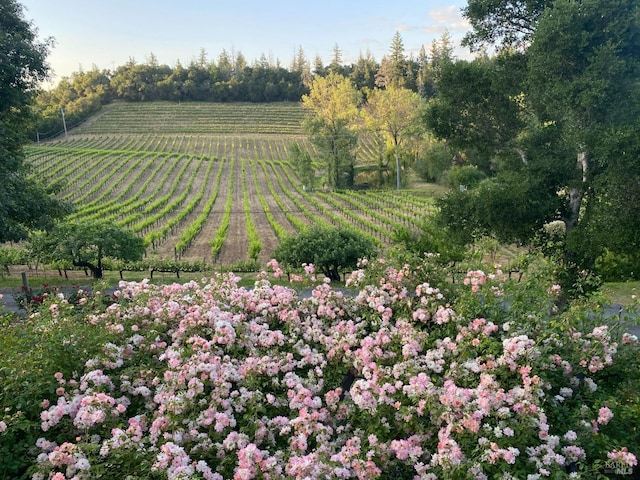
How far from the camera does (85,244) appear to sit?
1564 centimetres

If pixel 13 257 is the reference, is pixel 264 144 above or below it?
above

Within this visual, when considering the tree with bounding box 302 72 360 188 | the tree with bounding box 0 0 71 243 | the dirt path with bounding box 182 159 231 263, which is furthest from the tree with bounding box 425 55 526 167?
the tree with bounding box 302 72 360 188

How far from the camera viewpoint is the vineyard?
84.4 ft

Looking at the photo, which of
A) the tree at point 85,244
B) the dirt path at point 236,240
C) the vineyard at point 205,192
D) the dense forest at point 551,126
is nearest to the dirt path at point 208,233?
the vineyard at point 205,192

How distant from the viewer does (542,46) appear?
9.13 metres

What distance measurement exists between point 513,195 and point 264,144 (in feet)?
196

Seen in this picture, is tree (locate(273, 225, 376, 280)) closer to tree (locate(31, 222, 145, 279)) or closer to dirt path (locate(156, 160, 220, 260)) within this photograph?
tree (locate(31, 222, 145, 279))

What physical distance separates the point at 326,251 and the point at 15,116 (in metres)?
10.4

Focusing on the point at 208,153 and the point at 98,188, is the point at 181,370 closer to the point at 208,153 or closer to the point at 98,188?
the point at 98,188

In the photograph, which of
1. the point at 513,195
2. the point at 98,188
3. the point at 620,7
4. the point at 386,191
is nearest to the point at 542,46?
the point at 620,7

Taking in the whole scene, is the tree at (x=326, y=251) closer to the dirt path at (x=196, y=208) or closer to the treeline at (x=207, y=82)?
the dirt path at (x=196, y=208)

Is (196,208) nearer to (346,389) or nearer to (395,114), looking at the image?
(395,114)

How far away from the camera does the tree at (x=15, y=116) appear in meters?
11.2

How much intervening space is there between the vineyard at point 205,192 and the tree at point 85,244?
863mm
